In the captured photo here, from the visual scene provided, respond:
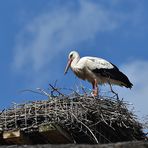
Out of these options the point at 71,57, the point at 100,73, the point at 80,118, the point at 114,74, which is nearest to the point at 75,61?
the point at 71,57

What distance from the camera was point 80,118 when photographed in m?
6.52

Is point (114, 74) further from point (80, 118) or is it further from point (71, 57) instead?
point (80, 118)

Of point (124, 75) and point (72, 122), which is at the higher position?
point (124, 75)

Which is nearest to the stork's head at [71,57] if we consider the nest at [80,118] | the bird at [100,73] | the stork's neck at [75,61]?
the stork's neck at [75,61]

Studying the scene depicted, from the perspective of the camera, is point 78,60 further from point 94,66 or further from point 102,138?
point 102,138

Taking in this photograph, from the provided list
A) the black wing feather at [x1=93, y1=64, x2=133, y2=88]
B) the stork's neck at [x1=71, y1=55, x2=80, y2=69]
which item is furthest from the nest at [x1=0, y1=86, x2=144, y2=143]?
the stork's neck at [x1=71, y1=55, x2=80, y2=69]

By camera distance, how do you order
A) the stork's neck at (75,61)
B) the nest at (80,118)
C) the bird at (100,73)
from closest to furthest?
the nest at (80,118) → the bird at (100,73) → the stork's neck at (75,61)

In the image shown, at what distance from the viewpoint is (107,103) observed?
729cm

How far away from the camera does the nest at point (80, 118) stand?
6.49m

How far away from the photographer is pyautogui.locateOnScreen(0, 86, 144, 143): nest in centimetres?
649

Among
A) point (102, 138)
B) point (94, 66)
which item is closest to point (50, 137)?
point (102, 138)

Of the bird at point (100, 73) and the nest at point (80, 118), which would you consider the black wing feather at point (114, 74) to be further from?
the nest at point (80, 118)

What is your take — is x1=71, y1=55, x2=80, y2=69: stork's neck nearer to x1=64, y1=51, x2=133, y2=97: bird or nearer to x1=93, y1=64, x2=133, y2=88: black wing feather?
x1=64, y1=51, x2=133, y2=97: bird

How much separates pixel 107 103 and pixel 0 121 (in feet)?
4.99
